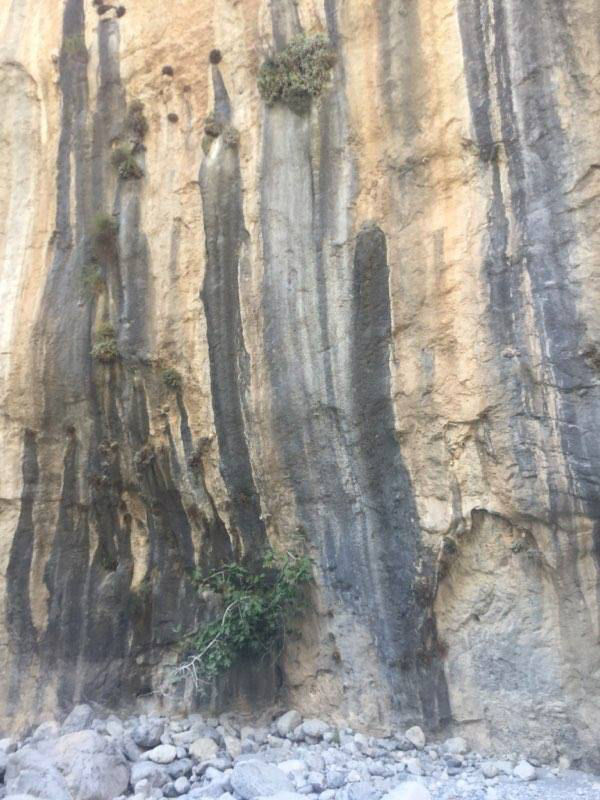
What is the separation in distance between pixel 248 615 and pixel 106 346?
3.49 m

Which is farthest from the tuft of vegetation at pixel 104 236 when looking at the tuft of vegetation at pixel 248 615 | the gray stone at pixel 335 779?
the gray stone at pixel 335 779

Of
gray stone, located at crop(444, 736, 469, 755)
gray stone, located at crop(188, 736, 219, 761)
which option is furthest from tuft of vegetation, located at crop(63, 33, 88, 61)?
gray stone, located at crop(444, 736, 469, 755)

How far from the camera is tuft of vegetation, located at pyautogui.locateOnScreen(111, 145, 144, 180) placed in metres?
9.21

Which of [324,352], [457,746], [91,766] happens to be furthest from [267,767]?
[324,352]

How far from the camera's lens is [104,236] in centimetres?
920

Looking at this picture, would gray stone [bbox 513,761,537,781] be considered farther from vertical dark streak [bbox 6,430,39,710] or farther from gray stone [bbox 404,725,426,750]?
vertical dark streak [bbox 6,430,39,710]

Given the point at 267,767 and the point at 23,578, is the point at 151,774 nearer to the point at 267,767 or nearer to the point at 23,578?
the point at 267,767

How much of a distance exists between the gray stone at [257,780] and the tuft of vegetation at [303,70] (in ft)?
22.1

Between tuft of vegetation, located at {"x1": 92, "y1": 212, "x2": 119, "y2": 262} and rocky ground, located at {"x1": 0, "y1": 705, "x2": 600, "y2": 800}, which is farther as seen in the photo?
tuft of vegetation, located at {"x1": 92, "y1": 212, "x2": 119, "y2": 262}

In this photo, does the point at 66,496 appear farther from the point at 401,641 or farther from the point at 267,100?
the point at 267,100

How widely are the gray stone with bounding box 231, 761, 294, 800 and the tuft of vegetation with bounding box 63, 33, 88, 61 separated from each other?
8.56 metres

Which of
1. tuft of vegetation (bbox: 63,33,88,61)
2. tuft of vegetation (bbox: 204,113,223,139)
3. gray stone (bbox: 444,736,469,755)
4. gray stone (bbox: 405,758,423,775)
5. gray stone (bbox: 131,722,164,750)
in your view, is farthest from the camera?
tuft of vegetation (bbox: 63,33,88,61)

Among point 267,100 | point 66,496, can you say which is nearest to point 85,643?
point 66,496

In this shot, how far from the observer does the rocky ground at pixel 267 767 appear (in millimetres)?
6598
